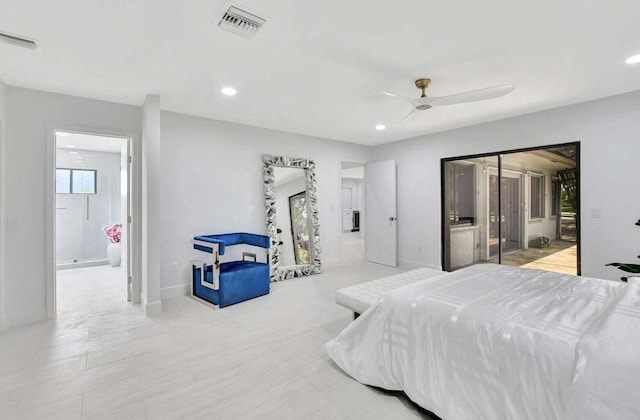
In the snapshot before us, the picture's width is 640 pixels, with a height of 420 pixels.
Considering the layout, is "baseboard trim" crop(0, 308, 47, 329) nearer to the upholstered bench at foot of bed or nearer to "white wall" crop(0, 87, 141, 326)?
"white wall" crop(0, 87, 141, 326)

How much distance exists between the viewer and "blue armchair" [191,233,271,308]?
3.50m

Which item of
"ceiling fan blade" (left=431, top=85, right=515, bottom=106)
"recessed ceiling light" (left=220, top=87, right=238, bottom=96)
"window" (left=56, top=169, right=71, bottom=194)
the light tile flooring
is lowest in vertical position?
the light tile flooring

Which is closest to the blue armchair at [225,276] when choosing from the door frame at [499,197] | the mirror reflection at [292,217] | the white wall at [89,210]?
the mirror reflection at [292,217]

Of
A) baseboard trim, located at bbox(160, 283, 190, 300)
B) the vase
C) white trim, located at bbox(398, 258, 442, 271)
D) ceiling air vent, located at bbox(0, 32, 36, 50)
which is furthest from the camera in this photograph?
the vase

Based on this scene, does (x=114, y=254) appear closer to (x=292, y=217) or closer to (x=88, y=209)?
(x=88, y=209)

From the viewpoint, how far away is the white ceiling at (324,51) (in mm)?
1888

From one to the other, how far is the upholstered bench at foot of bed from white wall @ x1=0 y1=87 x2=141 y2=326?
126 inches

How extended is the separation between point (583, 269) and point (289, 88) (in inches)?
163

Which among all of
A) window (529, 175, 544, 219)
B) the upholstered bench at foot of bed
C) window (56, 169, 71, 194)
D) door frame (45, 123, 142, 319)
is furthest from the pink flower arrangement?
window (529, 175, 544, 219)

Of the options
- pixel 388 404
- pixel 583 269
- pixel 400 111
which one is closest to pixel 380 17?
pixel 400 111

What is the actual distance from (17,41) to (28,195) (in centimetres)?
163

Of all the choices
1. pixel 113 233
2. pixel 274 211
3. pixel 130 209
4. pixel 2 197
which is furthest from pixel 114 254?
pixel 274 211

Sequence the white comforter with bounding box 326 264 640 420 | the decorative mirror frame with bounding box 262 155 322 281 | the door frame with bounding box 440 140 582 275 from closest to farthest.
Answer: the white comforter with bounding box 326 264 640 420
the door frame with bounding box 440 140 582 275
the decorative mirror frame with bounding box 262 155 322 281

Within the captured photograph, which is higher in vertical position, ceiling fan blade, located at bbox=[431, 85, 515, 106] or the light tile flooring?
ceiling fan blade, located at bbox=[431, 85, 515, 106]
